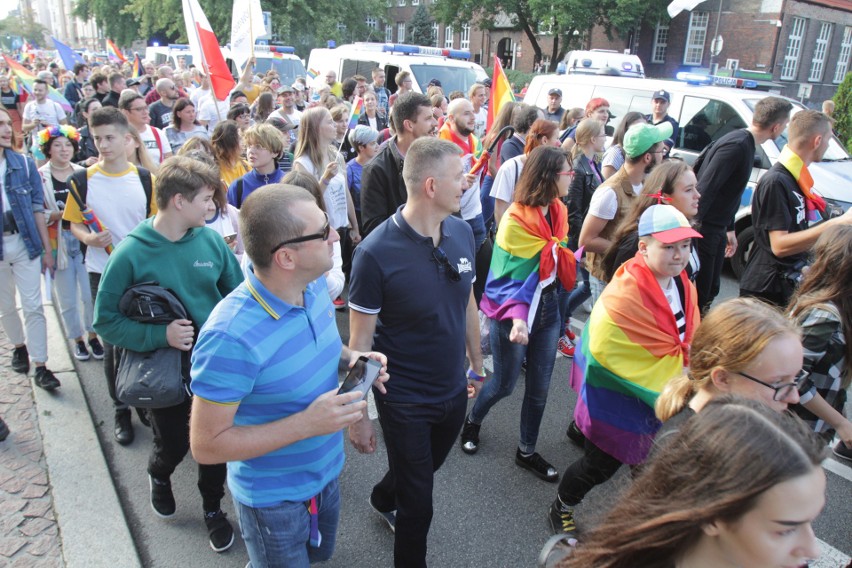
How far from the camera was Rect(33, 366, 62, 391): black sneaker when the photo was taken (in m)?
4.31

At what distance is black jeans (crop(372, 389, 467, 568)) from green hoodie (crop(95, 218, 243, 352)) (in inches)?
43.3

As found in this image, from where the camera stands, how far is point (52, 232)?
459cm

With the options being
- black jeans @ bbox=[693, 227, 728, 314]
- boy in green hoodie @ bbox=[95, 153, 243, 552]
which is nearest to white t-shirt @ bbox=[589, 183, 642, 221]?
black jeans @ bbox=[693, 227, 728, 314]

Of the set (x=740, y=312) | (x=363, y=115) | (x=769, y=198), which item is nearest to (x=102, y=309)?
(x=740, y=312)

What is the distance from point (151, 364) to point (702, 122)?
25.4 feet

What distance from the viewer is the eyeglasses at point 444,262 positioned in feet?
8.29

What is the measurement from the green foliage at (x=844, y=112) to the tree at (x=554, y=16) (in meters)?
22.3

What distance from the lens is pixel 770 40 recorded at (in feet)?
92.9

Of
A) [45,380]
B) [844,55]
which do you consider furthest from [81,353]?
[844,55]

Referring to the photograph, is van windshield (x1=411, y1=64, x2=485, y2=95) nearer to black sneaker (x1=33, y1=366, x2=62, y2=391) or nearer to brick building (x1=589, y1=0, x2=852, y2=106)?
black sneaker (x1=33, y1=366, x2=62, y2=391)

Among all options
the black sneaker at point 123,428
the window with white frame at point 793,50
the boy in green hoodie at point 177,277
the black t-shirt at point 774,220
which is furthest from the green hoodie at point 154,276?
the window with white frame at point 793,50

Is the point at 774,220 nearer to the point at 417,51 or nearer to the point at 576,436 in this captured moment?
the point at 576,436

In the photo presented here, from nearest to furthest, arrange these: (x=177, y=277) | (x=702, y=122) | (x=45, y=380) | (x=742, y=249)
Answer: (x=177, y=277) < (x=45, y=380) < (x=742, y=249) < (x=702, y=122)

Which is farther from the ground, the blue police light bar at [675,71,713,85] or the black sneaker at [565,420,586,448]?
the blue police light bar at [675,71,713,85]
